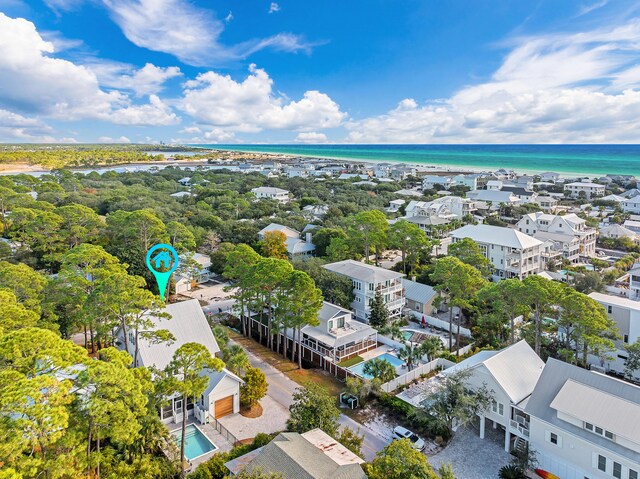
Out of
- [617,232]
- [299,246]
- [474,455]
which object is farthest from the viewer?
[617,232]

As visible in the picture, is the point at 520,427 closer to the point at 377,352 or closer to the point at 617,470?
the point at 617,470

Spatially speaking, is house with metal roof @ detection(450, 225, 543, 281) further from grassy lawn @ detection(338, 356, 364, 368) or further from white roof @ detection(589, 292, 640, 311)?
grassy lawn @ detection(338, 356, 364, 368)

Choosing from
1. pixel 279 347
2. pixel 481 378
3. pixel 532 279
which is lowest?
pixel 279 347

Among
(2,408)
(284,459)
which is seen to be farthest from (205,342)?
(2,408)

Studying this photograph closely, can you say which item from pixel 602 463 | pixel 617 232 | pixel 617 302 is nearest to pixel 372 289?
pixel 617 302

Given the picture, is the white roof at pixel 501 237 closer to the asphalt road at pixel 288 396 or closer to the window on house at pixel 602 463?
the window on house at pixel 602 463

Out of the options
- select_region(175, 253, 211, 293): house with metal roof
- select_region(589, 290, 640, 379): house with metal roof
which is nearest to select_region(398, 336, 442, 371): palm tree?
select_region(589, 290, 640, 379): house with metal roof

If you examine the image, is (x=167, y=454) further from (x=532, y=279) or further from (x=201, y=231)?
(x=201, y=231)
